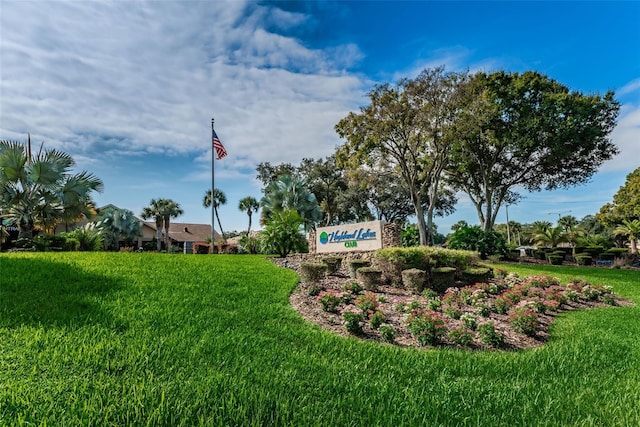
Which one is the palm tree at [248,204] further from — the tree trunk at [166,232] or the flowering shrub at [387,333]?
the flowering shrub at [387,333]

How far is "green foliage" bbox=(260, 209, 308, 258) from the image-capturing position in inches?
663

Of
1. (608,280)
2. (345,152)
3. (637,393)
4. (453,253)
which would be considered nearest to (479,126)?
(345,152)

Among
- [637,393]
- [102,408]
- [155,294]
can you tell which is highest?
[155,294]

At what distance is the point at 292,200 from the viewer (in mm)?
30812

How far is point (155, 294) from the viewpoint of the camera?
6.29 m

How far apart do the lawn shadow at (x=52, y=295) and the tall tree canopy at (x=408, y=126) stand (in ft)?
49.0

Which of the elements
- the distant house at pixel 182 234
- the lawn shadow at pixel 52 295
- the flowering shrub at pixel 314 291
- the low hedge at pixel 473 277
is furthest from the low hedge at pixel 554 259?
the distant house at pixel 182 234

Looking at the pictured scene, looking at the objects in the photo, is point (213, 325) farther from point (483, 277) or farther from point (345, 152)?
Result: point (345, 152)

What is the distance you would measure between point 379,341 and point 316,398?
2212mm

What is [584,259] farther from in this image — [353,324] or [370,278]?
[353,324]

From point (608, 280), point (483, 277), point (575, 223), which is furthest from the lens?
point (575, 223)

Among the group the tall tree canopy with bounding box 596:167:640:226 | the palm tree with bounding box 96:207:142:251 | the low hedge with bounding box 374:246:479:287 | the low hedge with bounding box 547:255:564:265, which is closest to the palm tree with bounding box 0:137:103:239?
the low hedge with bounding box 374:246:479:287

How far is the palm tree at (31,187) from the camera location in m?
14.9

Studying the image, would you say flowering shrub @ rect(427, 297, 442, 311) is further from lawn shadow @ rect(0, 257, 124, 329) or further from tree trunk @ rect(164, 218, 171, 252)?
tree trunk @ rect(164, 218, 171, 252)
